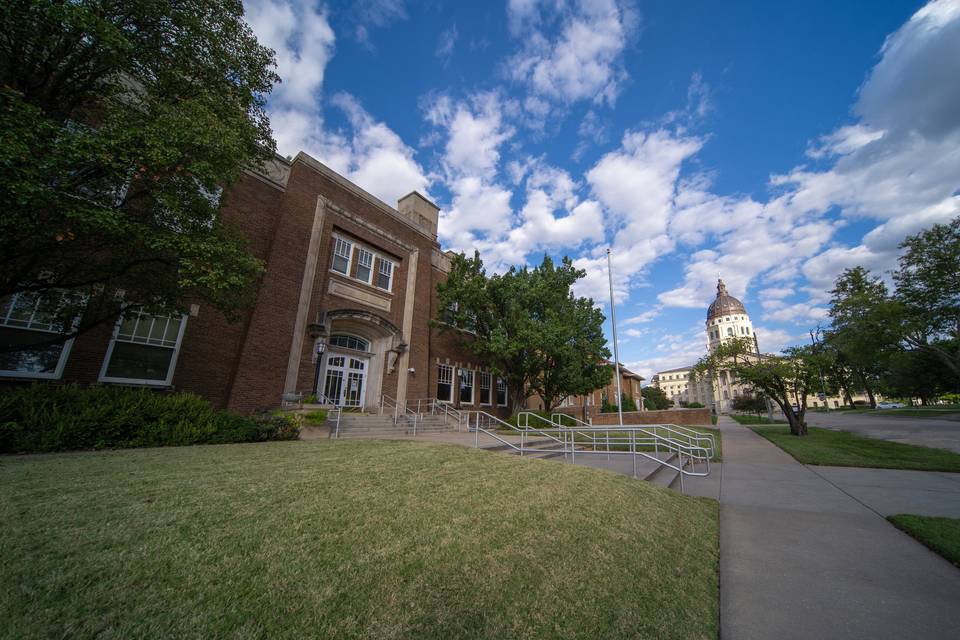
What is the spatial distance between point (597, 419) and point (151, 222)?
2646 centimetres

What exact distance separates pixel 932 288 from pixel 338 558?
114 ft

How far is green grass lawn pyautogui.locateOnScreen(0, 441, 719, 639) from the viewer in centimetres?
191

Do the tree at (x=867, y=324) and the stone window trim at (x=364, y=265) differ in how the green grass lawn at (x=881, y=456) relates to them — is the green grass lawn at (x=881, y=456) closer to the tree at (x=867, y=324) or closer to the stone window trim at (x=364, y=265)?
the tree at (x=867, y=324)

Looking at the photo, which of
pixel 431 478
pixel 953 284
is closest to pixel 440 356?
pixel 431 478

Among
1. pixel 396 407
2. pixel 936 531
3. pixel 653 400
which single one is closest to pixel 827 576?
pixel 936 531

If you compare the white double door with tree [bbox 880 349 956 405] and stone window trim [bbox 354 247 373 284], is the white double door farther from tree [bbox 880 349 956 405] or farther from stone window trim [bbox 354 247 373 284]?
tree [bbox 880 349 956 405]

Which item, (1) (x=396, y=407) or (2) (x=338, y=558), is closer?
(2) (x=338, y=558)

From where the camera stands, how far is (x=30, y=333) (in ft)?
29.3

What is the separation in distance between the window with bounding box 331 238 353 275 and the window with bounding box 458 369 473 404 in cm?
841

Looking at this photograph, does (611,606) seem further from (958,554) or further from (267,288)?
(267,288)

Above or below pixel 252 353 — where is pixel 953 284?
above

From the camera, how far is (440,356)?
19766 mm

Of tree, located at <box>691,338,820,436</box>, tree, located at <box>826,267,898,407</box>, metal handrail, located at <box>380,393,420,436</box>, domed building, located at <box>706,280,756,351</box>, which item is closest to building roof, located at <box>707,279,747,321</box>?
domed building, located at <box>706,280,756,351</box>

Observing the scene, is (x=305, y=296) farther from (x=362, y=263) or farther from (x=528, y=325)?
(x=528, y=325)
